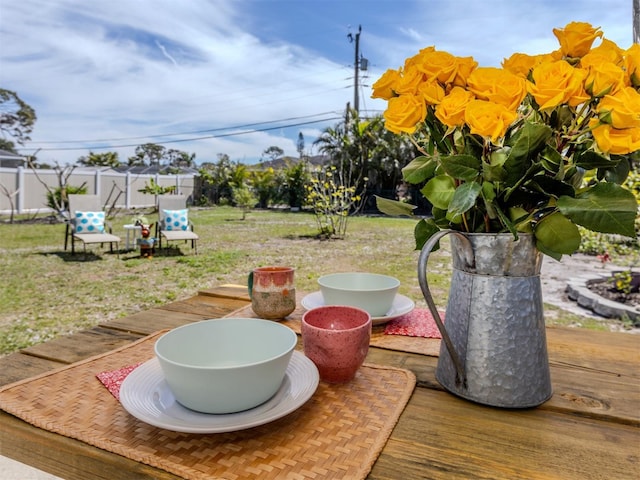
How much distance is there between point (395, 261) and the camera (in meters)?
4.86

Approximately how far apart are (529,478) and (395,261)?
4.51 meters

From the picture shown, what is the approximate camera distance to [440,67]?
0.52 meters

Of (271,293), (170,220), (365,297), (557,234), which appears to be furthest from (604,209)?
(170,220)

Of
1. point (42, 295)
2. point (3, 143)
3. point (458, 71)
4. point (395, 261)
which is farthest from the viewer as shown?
point (3, 143)

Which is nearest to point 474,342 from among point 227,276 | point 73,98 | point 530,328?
point 530,328

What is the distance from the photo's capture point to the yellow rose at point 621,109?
0.43 meters

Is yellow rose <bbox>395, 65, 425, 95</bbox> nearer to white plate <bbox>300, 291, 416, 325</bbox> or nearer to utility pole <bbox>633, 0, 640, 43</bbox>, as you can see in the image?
white plate <bbox>300, 291, 416, 325</bbox>

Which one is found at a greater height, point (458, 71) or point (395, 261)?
point (458, 71)

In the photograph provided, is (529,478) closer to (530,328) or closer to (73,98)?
(530,328)

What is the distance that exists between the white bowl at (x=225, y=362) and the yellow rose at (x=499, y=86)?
1.32 feet

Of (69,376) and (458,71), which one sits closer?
(458,71)

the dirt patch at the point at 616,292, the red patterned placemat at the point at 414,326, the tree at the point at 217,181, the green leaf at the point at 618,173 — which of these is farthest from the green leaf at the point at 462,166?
the tree at the point at 217,181

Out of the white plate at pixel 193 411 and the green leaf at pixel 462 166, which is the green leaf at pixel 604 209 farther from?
the white plate at pixel 193 411

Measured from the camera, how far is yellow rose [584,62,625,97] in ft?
1.45
